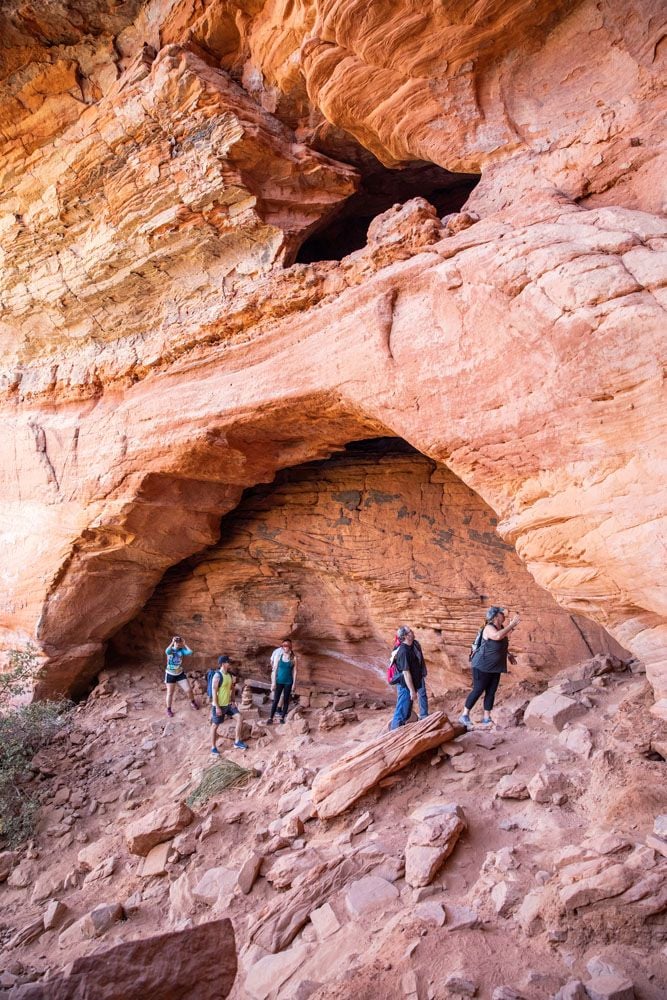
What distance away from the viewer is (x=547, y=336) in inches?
192

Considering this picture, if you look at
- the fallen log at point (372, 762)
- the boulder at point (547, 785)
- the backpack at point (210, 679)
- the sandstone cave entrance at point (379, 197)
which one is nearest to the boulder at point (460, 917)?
the boulder at point (547, 785)

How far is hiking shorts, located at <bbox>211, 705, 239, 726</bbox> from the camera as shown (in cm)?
754

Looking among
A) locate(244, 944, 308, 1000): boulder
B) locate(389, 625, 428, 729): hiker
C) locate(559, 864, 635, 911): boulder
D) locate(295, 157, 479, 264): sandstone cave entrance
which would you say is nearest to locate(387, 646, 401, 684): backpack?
locate(389, 625, 428, 729): hiker

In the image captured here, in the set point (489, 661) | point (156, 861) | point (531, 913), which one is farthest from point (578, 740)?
point (156, 861)

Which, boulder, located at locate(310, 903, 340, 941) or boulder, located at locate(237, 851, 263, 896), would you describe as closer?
boulder, located at locate(310, 903, 340, 941)

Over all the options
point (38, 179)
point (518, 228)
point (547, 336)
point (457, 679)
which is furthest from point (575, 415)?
point (38, 179)

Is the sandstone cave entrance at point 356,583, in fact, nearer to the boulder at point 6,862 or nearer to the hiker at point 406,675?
the hiker at point 406,675

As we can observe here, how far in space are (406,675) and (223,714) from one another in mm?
2982

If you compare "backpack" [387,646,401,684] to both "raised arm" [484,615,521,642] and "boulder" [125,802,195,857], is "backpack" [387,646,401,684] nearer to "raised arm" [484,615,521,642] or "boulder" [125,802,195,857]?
"raised arm" [484,615,521,642]

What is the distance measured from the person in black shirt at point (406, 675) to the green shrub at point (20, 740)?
463cm

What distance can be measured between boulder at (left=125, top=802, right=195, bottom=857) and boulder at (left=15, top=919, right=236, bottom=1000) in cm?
379

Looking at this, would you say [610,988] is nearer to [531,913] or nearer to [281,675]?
[531,913]

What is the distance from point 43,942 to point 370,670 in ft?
20.1

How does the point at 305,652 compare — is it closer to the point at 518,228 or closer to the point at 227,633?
the point at 227,633
